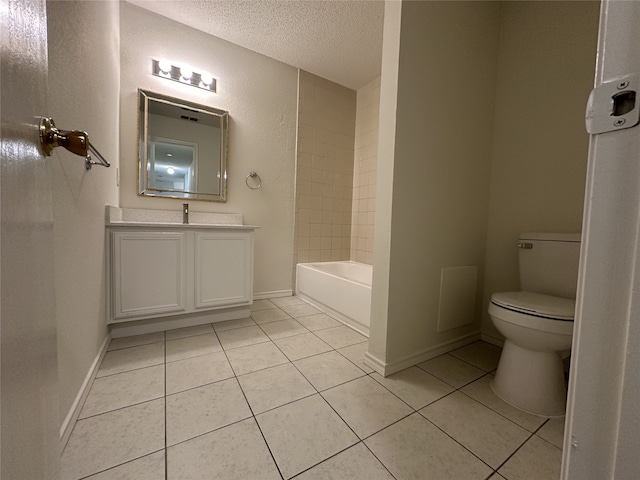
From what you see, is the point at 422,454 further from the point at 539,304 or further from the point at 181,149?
the point at 181,149

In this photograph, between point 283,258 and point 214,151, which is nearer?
point 214,151

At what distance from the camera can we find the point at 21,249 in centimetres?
36

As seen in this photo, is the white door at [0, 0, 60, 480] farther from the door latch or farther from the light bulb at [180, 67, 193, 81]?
the light bulb at [180, 67, 193, 81]

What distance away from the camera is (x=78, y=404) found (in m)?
0.99

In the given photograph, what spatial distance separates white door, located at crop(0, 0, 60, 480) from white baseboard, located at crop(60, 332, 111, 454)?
0.53 m

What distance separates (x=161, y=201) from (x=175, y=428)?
1.76 meters

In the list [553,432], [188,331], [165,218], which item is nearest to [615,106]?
[553,432]

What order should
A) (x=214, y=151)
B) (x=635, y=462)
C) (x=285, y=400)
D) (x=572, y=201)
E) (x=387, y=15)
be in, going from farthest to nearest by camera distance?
1. (x=214, y=151)
2. (x=572, y=201)
3. (x=387, y=15)
4. (x=285, y=400)
5. (x=635, y=462)

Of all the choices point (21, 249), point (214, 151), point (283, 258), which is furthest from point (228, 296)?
point (21, 249)

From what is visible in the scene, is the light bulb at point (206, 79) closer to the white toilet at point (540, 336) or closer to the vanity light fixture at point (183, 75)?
the vanity light fixture at point (183, 75)

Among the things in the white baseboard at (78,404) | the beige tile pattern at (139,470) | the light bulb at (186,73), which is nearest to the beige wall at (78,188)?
the white baseboard at (78,404)

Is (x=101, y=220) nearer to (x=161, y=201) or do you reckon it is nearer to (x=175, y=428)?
(x=161, y=201)

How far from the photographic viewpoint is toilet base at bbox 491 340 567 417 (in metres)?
1.08

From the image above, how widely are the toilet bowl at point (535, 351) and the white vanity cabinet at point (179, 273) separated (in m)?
1.69
